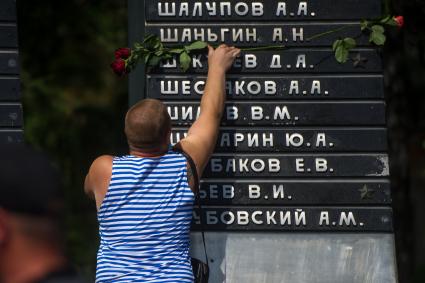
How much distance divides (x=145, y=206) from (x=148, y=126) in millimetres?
383

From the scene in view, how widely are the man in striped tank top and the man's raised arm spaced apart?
0.68 ft

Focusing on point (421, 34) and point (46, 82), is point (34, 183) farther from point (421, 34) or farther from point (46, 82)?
point (46, 82)

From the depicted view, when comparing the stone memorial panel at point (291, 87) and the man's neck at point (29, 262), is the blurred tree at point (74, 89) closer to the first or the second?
the stone memorial panel at point (291, 87)

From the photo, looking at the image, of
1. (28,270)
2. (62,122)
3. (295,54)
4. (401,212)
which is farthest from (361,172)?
(62,122)

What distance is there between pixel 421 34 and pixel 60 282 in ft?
17.0

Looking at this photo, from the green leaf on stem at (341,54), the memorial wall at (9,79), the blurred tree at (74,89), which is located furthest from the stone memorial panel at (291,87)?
the blurred tree at (74,89)

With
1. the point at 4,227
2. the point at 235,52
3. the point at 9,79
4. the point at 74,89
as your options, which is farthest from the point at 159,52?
the point at 74,89

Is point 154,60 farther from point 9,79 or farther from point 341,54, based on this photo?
point 341,54

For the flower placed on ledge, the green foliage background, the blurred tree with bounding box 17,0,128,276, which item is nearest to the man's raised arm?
the flower placed on ledge

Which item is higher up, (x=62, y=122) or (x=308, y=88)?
(x=308, y=88)

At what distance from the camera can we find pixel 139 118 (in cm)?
537

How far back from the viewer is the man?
2.70 m

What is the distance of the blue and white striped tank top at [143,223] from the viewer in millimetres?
5355

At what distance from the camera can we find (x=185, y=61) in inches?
244
